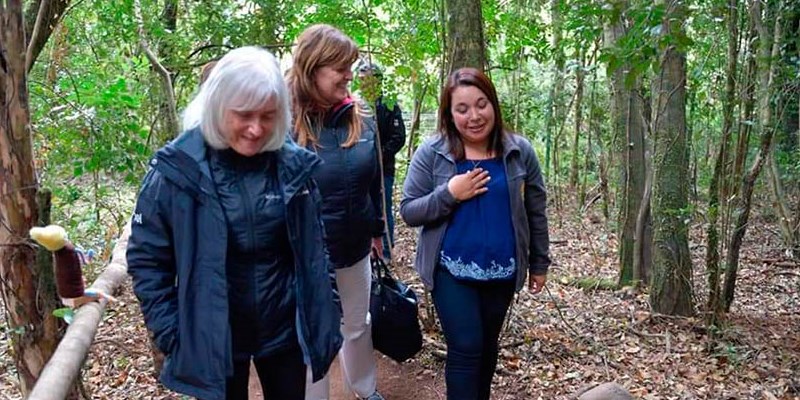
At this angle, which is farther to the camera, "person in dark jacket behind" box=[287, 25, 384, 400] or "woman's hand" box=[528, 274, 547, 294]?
"woman's hand" box=[528, 274, 547, 294]

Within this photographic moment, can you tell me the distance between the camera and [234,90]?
1.96 metres

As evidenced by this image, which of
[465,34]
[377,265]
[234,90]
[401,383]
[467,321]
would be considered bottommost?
[401,383]

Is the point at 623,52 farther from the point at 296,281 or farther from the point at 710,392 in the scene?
the point at 710,392

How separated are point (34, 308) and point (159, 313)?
102cm

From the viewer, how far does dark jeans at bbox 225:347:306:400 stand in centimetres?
221

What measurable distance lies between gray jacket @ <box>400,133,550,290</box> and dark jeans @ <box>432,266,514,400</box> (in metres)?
0.08

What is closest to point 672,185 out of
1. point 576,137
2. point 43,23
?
point 43,23

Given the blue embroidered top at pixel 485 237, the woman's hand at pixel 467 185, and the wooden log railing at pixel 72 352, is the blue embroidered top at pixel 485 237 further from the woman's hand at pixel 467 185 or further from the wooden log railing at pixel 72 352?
the wooden log railing at pixel 72 352

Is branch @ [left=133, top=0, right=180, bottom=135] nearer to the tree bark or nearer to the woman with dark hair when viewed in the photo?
the tree bark

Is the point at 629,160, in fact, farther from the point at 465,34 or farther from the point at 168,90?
the point at 168,90

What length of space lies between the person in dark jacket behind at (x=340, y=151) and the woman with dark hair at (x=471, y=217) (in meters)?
0.24

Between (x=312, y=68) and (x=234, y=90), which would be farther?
(x=312, y=68)

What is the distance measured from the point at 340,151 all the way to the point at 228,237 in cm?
96

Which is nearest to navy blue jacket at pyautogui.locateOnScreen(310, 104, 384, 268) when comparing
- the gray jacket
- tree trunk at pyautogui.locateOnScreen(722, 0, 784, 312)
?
the gray jacket
